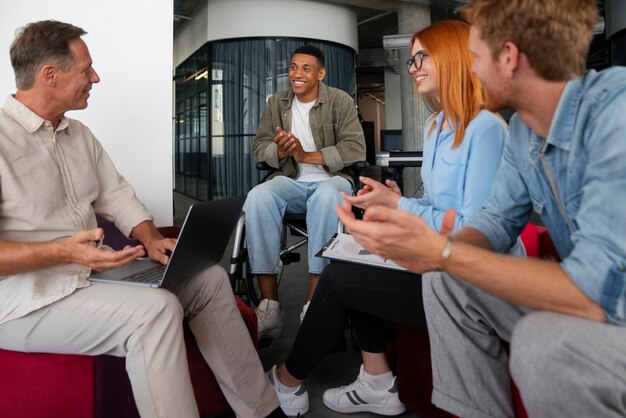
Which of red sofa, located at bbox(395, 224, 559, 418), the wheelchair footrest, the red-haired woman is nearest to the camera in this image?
the red-haired woman

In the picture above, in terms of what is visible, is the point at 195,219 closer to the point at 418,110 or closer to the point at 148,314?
the point at 148,314

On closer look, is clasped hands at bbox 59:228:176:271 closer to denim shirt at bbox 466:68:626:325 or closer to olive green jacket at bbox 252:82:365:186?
denim shirt at bbox 466:68:626:325

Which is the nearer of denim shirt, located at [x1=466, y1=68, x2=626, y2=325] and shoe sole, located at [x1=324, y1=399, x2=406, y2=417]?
denim shirt, located at [x1=466, y1=68, x2=626, y2=325]

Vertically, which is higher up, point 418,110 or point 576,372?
point 418,110

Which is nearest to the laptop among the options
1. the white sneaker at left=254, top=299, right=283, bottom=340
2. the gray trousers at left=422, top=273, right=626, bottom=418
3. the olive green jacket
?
the gray trousers at left=422, top=273, right=626, bottom=418

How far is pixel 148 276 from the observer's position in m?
1.53

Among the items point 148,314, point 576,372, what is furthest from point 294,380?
point 576,372

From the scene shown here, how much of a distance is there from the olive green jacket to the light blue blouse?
1120mm

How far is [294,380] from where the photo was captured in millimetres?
1756

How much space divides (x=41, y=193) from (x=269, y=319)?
1.26 m

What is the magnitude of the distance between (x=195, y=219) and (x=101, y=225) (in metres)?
0.81

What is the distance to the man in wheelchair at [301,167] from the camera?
2.46 meters

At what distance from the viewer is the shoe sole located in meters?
1.75

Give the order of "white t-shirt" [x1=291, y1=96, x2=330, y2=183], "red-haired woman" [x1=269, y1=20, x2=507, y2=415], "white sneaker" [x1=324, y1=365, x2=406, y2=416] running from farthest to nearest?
"white t-shirt" [x1=291, y1=96, x2=330, y2=183] → "white sneaker" [x1=324, y1=365, x2=406, y2=416] → "red-haired woman" [x1=269, y1=20, x2=507, y2=415]
